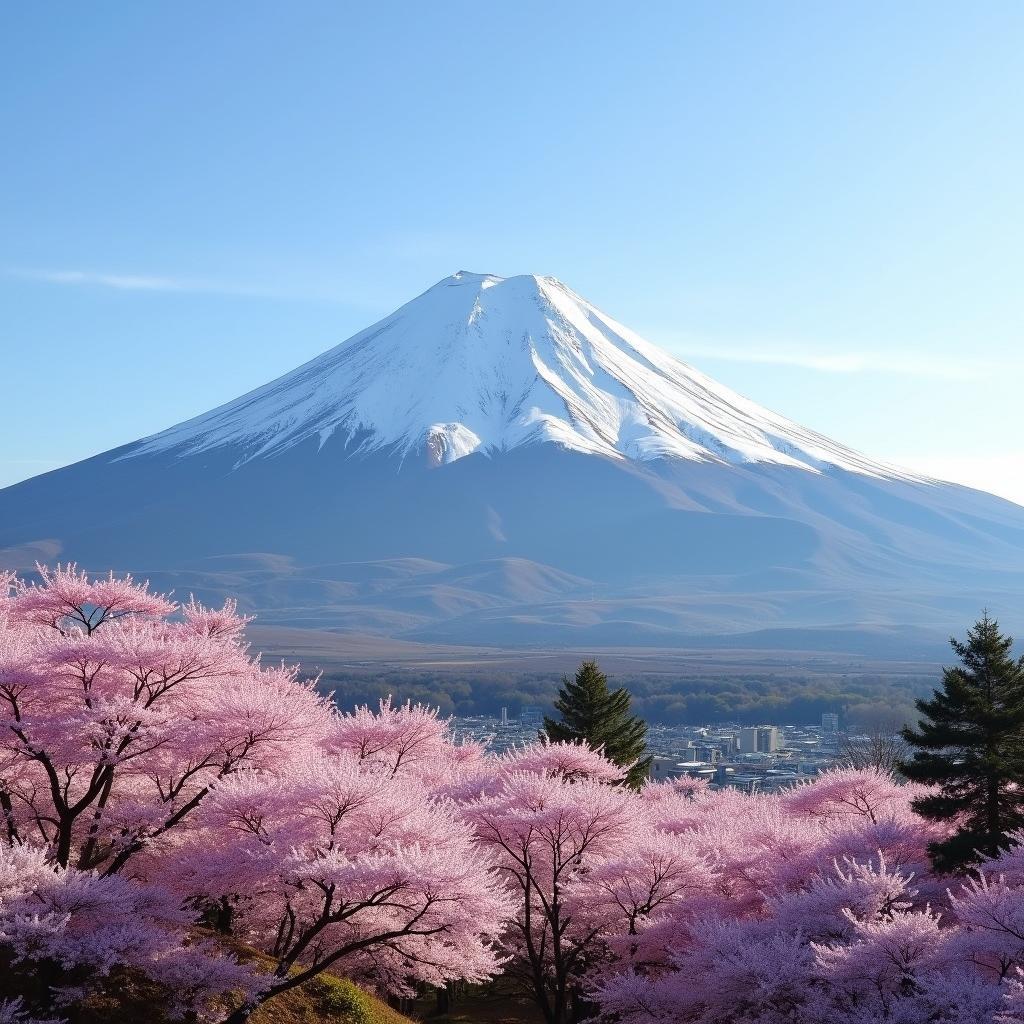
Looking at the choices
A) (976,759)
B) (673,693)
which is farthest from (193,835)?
(673,693)

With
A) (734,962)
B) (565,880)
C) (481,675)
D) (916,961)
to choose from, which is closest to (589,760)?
(565,880)

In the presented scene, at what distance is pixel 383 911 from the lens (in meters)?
21.1

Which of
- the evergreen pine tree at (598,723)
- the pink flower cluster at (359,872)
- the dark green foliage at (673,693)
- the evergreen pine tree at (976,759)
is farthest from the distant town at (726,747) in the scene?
the pink flower cluster at (359,872)

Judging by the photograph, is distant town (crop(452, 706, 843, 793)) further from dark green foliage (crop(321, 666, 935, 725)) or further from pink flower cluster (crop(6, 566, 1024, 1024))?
pink flower cluster (crop(6, 566, 1024, 1024))

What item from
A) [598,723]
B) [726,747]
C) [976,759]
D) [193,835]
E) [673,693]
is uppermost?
[976,759]

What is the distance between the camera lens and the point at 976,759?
28.1 m

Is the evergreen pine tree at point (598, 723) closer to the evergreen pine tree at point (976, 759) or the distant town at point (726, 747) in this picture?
the evergreen pine tree at point (976, 759)

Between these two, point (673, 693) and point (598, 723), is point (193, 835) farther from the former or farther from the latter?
point (673, 693)

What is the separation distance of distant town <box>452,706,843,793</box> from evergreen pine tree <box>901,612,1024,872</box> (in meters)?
34.1

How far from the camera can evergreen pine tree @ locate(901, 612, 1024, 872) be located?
2742 cm

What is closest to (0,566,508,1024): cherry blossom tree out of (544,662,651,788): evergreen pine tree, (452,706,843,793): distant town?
(544,662,651,788): evergreen pine tree

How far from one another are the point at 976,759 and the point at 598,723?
18695 millimetres

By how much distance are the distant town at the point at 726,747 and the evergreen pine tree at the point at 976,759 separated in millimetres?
34097

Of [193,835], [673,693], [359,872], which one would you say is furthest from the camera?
[673,693]
